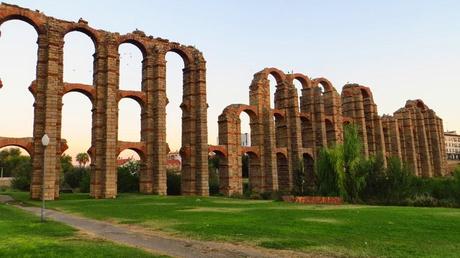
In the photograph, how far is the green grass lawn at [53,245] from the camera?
8776 mm

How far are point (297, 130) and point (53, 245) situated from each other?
4036 centimetres

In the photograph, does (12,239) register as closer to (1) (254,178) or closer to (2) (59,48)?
(2) (59,48)

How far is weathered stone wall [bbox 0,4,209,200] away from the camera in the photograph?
33.4m

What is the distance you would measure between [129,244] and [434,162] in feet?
242

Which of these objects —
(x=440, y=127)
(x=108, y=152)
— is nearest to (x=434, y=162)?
(x=440, y=127)

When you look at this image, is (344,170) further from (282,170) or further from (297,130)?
(282,170)

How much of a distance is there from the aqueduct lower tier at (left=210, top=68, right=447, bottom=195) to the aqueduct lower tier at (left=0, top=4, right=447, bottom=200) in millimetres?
123

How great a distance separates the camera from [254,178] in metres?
45.0

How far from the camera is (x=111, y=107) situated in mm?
36375

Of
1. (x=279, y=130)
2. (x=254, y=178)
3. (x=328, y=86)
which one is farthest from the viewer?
(x=328, y=86)

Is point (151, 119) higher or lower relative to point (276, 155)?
higher

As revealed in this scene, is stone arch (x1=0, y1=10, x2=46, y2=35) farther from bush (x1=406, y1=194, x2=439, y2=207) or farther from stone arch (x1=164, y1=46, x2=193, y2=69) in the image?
bush (x1=406, y1=194, x2=439, y2=207)

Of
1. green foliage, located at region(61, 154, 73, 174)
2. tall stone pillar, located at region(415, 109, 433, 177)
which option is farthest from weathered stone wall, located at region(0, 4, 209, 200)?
tall stone pillar, located at region(415, 109, 433, 177)

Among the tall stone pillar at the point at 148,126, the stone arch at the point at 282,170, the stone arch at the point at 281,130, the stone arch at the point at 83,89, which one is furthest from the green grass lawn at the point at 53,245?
the stone arch at the point at 281,130
